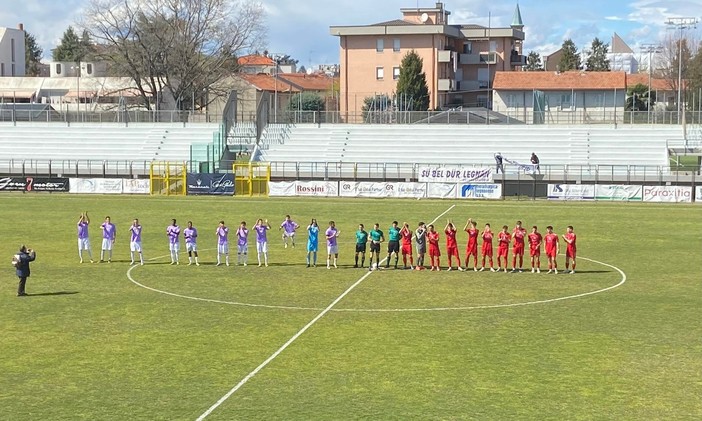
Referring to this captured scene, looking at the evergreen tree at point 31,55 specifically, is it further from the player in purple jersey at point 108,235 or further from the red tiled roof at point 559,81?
the player in purple jersey at point 108,235

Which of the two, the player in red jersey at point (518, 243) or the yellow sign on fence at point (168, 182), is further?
the yellow sign on fence at point (168, 182)

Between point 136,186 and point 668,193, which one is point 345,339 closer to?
point 668,193

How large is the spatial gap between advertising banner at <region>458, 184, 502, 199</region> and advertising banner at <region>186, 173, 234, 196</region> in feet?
52.3

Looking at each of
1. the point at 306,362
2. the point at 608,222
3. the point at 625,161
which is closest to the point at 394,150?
the point at 625,161

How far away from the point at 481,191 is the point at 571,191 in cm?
573

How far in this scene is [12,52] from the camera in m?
146

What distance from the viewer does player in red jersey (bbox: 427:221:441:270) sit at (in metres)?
31.7

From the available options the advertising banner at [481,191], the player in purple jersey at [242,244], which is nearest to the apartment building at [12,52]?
the advertising banner at [481,191]

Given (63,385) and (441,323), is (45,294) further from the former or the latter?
(441,323)

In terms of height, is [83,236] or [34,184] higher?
[34,184]

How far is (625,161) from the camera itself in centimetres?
6588

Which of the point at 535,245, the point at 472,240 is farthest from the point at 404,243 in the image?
the point at 535,245

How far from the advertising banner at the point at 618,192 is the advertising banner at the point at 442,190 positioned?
29.9 feet

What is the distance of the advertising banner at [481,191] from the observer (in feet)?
196
